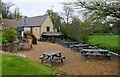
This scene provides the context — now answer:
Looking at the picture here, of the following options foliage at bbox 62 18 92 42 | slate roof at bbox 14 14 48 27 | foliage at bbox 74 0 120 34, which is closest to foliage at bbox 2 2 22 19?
slate roof at bbox 14 14 48 27

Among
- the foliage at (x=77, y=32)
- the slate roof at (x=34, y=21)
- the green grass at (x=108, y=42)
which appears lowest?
the green grass at (x=108, y=42)

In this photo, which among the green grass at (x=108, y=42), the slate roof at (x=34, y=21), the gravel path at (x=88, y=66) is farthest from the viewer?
the slate roof at (x=34, y=21)

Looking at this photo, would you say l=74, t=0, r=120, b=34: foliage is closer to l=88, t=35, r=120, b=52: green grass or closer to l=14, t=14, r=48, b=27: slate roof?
l=88, t=35, r=120, b=52: green grass

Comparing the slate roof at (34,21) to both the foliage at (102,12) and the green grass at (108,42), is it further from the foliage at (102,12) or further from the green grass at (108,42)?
the foliage at (102,12)

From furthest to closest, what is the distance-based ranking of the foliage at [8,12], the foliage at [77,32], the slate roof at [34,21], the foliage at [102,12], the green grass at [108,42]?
1. the foliage at [8,12]
2. the slate roof at [34,21]
3. the foliage at [77,32]
4. the green grass at [108,42]
5. the foliage at [102,12]

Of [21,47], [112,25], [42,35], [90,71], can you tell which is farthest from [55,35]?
[90,71]

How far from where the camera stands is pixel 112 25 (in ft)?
52.2

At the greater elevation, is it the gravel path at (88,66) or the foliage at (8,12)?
the foliage at (8,12)

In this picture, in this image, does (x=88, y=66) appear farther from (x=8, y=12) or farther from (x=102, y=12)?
(x=8, y=12)

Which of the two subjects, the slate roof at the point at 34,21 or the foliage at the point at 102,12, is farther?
the slate roof at the point at 34,21

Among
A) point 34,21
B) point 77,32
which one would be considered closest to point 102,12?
point 77,32

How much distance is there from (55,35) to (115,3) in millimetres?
21811

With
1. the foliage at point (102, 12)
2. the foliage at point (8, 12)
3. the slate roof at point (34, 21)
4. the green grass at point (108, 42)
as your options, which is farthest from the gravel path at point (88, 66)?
the foliage at point (8, 12)

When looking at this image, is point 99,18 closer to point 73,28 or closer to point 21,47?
point 21,47
